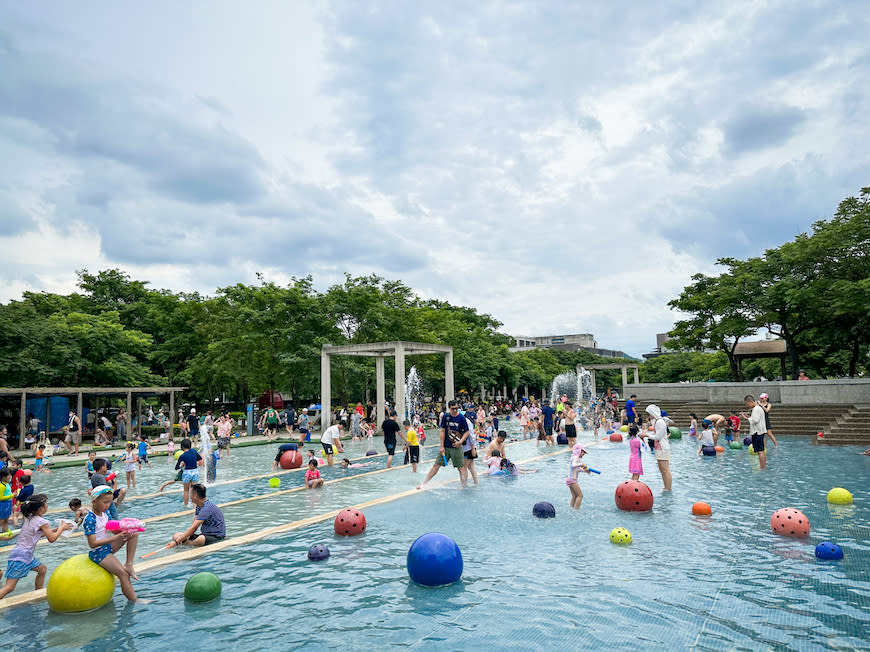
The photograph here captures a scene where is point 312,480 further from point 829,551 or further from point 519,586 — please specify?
point 829,551

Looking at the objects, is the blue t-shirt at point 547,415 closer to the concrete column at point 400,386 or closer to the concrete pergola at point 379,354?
the concrete column at point 400,386

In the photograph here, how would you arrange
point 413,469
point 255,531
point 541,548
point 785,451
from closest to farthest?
point 541,548 → point 255,531 → point 413,469 → point 785,451

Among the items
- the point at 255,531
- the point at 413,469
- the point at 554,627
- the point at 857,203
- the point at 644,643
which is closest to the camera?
the point at 644,643

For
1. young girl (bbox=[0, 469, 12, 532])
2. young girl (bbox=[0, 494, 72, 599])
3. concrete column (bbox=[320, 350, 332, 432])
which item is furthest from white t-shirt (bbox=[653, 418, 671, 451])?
concrete column (bbox=[320, 350, 332, 432])

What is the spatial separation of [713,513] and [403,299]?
33599 mm

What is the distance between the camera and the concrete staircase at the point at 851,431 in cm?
2258

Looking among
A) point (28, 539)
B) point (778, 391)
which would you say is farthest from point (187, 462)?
point (778, 391)

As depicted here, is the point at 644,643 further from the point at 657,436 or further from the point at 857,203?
the point at 857,203

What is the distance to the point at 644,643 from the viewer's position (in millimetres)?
5598

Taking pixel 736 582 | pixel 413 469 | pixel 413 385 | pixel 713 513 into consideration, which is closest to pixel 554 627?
pixel 736 582

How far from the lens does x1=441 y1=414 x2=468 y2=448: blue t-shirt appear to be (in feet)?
46.0

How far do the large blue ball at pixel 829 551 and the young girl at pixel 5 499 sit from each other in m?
13.6

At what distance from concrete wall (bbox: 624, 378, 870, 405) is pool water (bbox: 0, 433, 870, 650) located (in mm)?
19938

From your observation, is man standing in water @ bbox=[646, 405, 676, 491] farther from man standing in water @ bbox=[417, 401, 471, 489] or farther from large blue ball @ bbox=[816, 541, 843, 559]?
large blue ball @ bbox=[816, 541, 843, 559]
